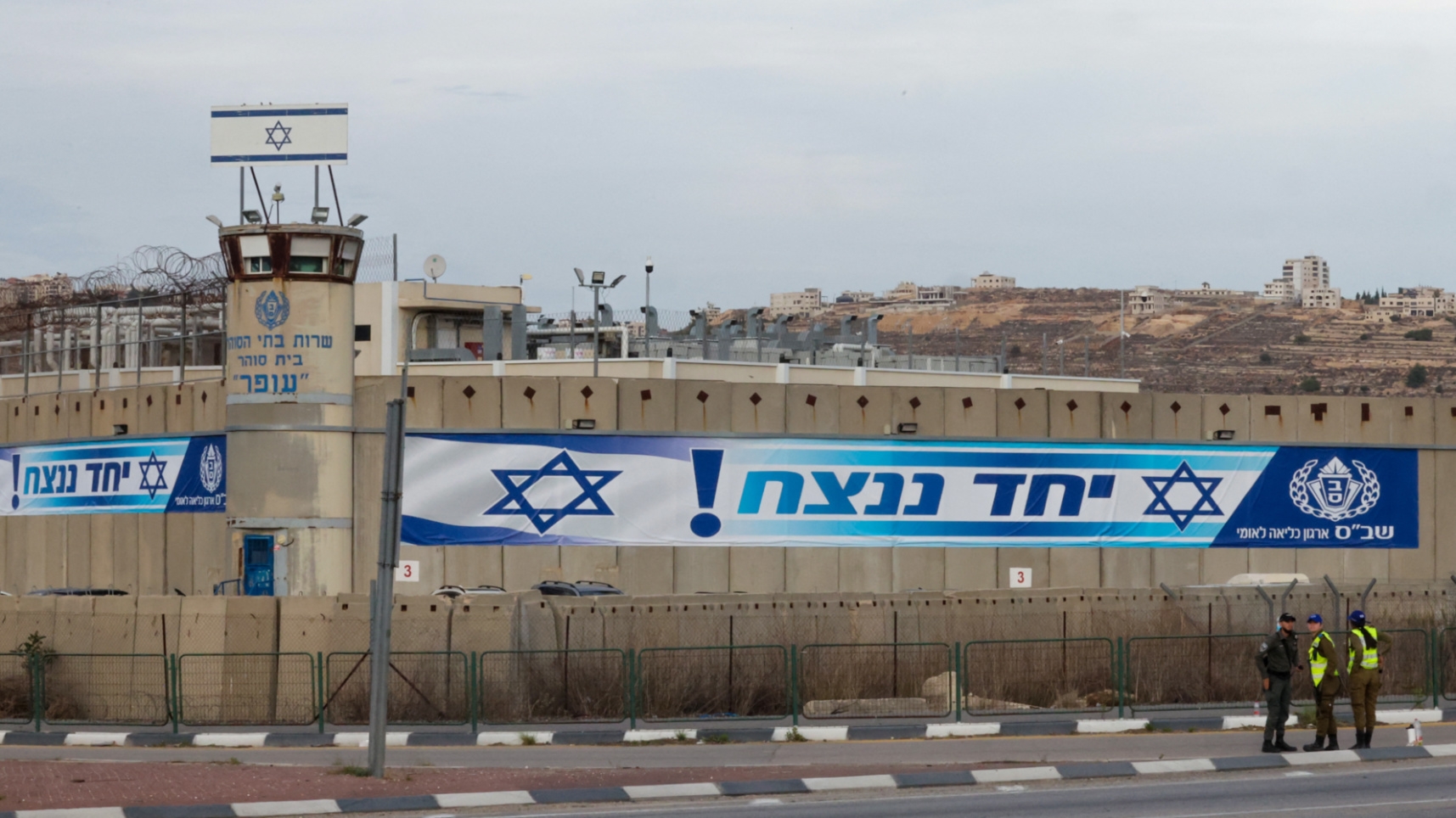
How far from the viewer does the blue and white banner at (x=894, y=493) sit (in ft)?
105

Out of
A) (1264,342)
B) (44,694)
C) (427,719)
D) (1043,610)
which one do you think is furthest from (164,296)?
(1264,342)

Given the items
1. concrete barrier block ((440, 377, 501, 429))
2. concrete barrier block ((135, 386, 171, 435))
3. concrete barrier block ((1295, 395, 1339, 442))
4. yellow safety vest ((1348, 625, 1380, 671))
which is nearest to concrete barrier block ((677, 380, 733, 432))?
concrete barrier block ((440, 377, 501, 429))

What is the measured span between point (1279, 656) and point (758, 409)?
14387mm

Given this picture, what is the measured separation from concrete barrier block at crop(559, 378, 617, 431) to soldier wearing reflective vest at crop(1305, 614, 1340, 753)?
15.4 meters

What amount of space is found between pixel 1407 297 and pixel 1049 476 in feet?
549

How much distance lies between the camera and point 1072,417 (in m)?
34.7

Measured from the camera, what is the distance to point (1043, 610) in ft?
87.6

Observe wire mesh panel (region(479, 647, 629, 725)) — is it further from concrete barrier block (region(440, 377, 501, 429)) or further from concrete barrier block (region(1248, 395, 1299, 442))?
concrete barrier block (region(1248, 395, 1299, 442))

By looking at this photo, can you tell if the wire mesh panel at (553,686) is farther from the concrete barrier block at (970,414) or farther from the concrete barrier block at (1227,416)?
the concrete barrier block at (1227,416)

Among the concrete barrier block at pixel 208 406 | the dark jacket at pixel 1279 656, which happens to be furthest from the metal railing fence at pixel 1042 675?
the concrete barrier block at pixel 208 406

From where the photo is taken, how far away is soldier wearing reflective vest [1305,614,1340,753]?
793 inches

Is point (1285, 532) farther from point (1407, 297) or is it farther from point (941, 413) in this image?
point (1407, 297)

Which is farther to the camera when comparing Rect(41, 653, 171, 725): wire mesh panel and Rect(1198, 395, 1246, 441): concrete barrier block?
Rect(1198, 395, 1246, 441): concrete barrier block

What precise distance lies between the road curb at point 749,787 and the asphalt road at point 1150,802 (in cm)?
40
